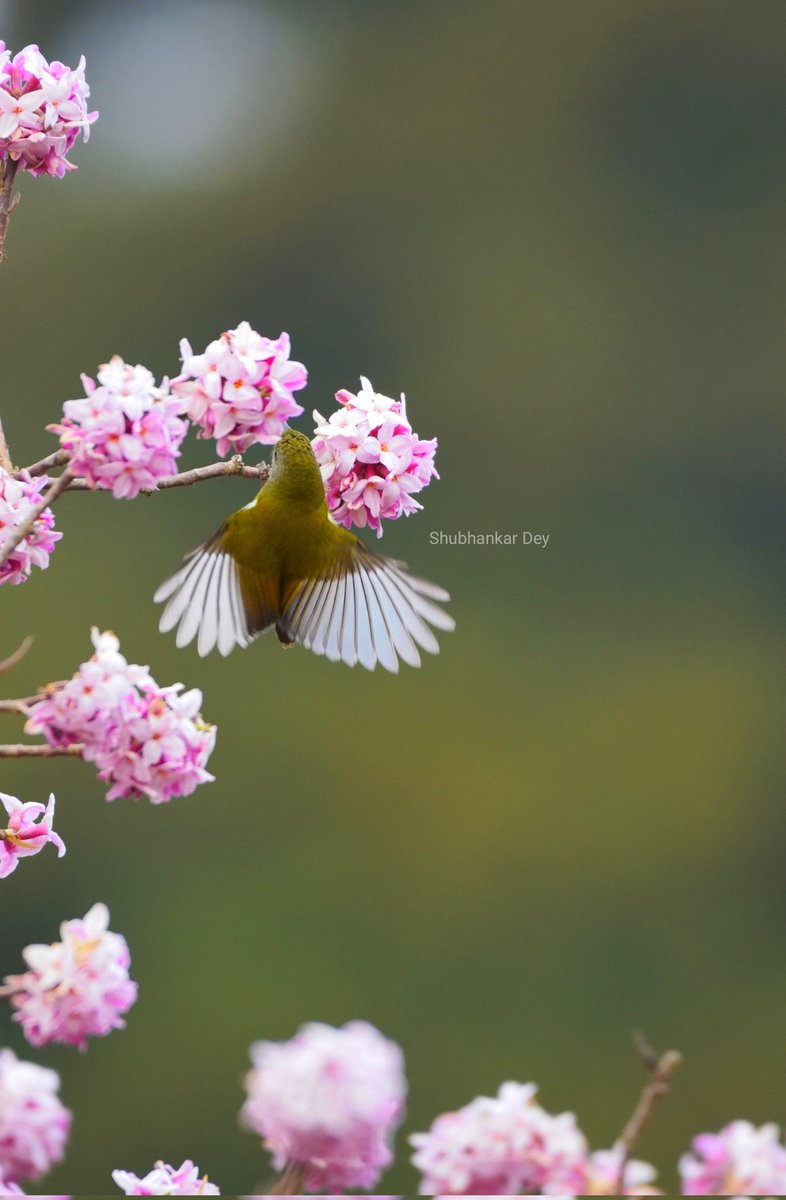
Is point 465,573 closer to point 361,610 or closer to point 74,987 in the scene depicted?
point 361,610

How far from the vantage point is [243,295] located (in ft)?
65.6

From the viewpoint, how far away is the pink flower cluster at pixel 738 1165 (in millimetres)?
1391

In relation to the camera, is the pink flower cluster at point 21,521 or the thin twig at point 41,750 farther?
the pink flower cluster at point 21,521

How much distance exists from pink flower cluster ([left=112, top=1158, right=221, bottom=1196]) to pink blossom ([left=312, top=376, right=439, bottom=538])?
83 cm

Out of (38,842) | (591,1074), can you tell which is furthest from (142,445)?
(591,1074)

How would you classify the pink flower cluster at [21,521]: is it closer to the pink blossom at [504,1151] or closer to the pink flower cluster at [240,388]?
the pink flower cluster at [240,388]

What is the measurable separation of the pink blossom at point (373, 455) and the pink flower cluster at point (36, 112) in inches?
21.9

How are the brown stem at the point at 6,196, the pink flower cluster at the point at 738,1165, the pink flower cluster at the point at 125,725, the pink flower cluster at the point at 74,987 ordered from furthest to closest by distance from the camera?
the brown stem at the point at 6,196, the pink flower cluster at the point at 125,725, the pink flower cluster at the point at 74,987, the pink flower cluster at the point at 738,1165

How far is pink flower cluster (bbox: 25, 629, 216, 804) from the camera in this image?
5.47ft

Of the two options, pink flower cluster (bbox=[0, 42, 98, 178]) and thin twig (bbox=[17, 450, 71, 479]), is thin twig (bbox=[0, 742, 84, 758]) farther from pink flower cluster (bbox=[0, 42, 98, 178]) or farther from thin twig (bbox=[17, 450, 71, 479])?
pink flower cluster (bbox=[0, 42, 98, 178])

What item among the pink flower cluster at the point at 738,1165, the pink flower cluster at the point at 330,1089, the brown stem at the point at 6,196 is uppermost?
the brown stem at the point at 6,196

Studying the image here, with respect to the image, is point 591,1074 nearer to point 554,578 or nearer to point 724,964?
point 724,964

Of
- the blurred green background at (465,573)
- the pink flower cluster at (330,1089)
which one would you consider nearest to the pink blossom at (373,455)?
the pink flower cluster at (330,1089)

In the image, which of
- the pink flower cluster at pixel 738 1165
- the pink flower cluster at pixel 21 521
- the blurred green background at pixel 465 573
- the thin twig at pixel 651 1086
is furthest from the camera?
the blurred green background at pixel 465 573
